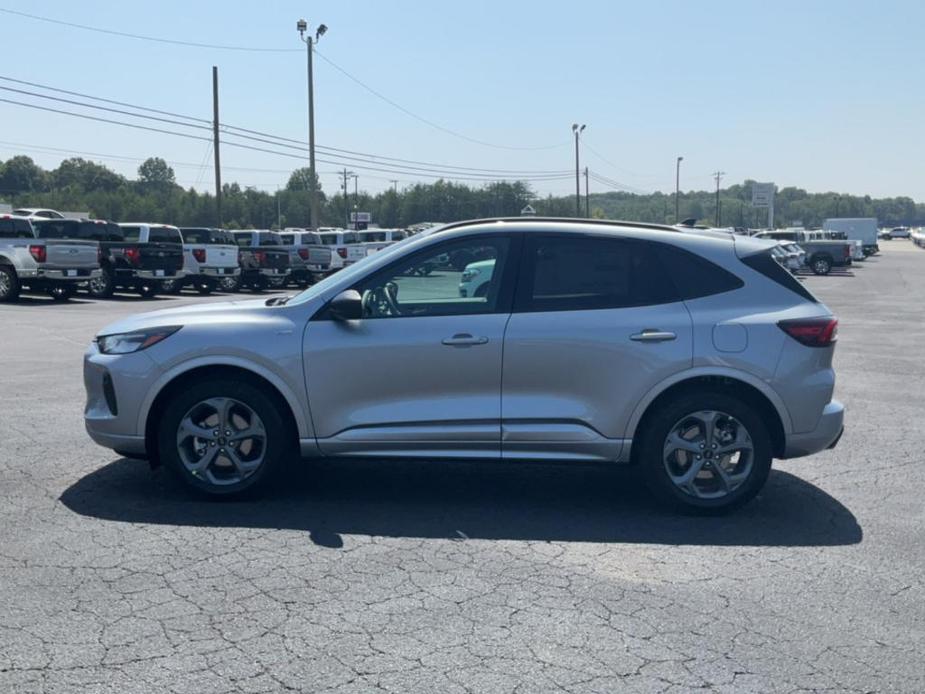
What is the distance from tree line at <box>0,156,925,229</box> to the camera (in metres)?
91.7

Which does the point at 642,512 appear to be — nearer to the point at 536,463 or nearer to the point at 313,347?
the point at 536,463

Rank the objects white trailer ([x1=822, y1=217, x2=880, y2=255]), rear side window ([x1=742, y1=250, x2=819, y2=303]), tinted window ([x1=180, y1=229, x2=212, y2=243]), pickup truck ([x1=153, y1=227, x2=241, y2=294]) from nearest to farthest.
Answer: rear side window ([x1=742, y1=250, x2=819, y2=303]) → pickup truck ([x1=153, y1=227, x2=241, y2=294]) → tinted window ([x1=180, y1=229, x2=212, y2=243]) → white trailer ([x1=822, y1=217, x2=880, y2=255])

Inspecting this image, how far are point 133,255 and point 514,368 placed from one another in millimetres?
21361

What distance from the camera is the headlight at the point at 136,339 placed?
639 centimetres

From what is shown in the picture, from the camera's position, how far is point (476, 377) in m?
6.18

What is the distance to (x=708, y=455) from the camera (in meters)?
6.22

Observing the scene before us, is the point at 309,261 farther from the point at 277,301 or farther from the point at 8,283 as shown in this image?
the point at 277,301

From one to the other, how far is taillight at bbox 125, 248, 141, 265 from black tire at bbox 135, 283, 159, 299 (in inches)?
31.7

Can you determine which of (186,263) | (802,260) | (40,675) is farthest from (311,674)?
(802,260)

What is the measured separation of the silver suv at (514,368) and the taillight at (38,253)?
18.1 metres

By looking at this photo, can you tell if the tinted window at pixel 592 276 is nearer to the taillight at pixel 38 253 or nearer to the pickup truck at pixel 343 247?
the taillight at pixel 38 253

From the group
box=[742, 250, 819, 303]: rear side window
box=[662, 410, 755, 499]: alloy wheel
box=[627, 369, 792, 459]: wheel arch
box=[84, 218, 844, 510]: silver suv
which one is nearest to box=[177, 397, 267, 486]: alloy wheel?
box=[84, 218, 844, 510]: silver suv

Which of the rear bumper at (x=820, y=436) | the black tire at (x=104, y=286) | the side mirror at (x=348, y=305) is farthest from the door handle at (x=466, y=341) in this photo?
the black tire at (x=104, y=286)

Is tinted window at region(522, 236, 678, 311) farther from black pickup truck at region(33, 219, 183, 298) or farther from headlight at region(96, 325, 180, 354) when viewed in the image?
black pickup truck at region(33, 219, 183, 298)
